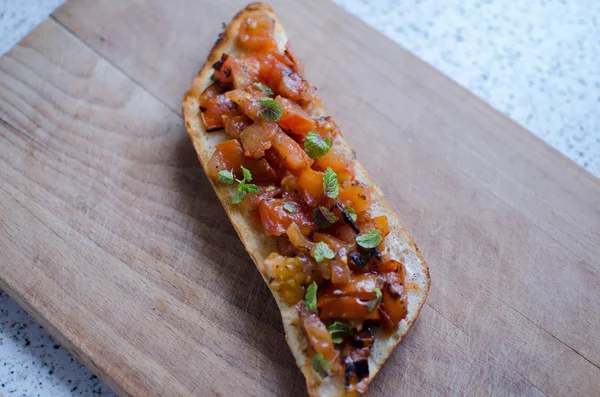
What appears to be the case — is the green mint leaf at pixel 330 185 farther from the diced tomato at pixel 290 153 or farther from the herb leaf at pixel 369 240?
the herb leaf at pixel 369 240

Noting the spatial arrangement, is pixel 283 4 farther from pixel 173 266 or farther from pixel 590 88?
pixel 590 88

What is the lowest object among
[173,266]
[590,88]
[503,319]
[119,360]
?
[119,360]

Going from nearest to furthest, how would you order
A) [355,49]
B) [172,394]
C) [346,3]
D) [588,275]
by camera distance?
[172,394] → [588,275] → [355,49] → [346,3]

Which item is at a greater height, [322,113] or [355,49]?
[355,49]

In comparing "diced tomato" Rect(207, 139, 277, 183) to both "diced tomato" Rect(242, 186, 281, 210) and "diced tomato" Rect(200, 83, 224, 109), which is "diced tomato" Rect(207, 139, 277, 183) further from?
"diced tomato" Rect(200, 83, 224, 109)

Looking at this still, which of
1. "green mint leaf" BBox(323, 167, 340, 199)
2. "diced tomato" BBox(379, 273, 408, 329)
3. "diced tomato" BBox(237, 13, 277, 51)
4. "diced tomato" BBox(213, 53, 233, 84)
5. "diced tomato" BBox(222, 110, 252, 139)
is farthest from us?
"diced tomato" BBox(237, 13, 277, 51)

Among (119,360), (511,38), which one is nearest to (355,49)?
(511,38)

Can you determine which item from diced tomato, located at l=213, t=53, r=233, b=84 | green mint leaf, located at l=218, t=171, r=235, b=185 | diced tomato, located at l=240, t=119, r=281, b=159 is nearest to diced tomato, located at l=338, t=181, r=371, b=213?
diced tomato, located at l=240, t=119, r=281, b=159
